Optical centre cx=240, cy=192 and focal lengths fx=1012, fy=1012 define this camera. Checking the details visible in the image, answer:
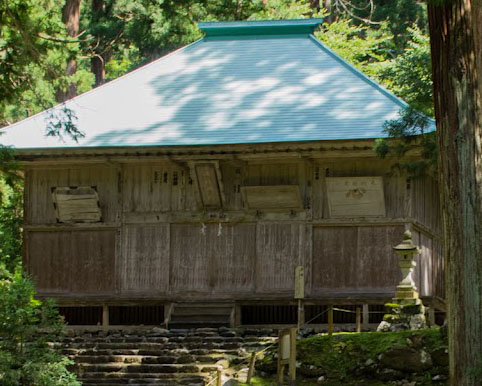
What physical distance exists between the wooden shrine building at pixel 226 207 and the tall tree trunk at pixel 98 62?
16.4m

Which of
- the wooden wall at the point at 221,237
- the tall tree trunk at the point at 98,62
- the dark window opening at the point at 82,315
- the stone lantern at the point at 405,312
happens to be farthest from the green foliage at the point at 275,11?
the stone lantern at the point at 405,312

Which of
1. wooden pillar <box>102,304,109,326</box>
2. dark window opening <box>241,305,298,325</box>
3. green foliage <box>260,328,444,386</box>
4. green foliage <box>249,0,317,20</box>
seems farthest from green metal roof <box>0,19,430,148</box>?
green foliage <box>249,0,317,20</box>

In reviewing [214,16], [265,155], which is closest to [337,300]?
[265,155]

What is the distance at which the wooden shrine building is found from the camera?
20078 millimetres

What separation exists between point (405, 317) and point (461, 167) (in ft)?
15.2

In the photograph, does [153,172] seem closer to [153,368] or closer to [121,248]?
[121,248]

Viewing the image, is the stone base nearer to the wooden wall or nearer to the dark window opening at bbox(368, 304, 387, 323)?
the wooden wall

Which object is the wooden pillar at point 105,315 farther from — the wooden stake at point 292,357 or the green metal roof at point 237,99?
the wooden stake at point 292,357

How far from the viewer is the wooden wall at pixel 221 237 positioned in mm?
20188

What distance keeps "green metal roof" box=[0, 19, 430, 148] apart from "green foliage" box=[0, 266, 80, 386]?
5702 millimetres

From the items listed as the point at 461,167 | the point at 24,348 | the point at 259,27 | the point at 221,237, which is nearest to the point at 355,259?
→ the point at 221,237

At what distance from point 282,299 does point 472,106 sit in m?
8.79

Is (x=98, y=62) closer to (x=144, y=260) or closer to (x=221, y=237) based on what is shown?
(x=144, y=260)

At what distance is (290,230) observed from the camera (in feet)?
67.5
